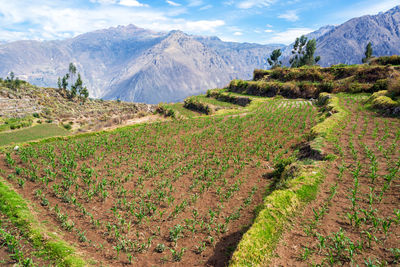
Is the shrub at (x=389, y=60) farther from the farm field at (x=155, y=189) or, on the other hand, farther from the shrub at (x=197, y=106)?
the shrub at (x=197, y=106)

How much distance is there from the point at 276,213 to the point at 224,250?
289 cm

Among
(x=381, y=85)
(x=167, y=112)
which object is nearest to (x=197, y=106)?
(x=167, y=112)

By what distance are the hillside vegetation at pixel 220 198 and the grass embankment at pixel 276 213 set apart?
44 millimetres

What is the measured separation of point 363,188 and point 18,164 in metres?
27.5

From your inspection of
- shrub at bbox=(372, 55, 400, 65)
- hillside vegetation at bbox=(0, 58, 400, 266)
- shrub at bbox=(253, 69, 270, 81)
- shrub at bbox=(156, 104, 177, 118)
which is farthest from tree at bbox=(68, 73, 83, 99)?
shrub at bbox=(372, 55, 400, 65)

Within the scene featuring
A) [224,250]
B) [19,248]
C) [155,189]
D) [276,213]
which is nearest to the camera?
[276,213]

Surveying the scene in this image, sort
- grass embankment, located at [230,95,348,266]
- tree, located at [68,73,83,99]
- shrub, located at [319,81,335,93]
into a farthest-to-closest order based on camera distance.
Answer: tree, located at [68,73,83,99] → shrub, located at [319,81,335,93] → grass embankment, located at [230,95,348,266]

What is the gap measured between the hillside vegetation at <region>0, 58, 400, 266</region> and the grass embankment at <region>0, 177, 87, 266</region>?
68mm

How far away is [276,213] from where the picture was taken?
28.0ft

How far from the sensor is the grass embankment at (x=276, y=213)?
6.85 metres

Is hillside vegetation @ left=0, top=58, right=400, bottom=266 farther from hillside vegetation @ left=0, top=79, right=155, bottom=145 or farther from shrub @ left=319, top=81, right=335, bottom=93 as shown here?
hillside vegetation @ left=0, top=79, right=155, bottom=145

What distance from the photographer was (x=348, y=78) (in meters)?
48.0

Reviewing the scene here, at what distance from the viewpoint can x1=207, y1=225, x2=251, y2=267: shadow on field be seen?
26.4 ft

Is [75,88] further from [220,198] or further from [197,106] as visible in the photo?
[220,198]
